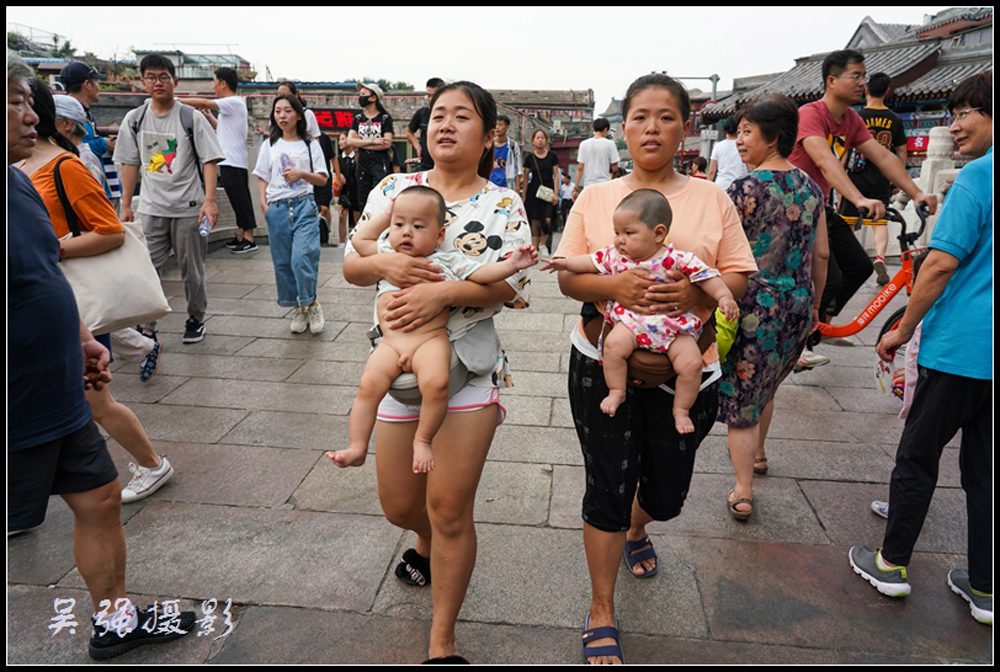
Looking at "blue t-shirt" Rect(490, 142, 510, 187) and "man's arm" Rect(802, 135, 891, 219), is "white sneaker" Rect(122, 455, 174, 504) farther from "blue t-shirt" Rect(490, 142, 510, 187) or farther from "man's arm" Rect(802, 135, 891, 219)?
"blue t-shirt" Rect(490, 142, 510, 187)

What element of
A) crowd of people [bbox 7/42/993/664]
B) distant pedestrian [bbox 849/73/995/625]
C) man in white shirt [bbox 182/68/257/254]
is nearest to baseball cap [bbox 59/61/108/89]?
man in white shirt [bbox 182/68/257/254]

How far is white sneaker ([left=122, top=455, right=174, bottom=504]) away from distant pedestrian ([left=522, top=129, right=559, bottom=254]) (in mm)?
7702

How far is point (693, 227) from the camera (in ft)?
7.23

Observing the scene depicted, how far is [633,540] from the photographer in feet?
9.15

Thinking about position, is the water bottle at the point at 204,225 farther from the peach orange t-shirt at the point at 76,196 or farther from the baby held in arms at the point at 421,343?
the baby held in arms at the point at 421,343

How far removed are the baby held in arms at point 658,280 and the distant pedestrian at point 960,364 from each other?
0.96 meters

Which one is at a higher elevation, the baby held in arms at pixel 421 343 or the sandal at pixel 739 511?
the baby held in arms at pixel 421 343

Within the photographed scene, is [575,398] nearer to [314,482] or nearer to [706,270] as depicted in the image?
[706,270]

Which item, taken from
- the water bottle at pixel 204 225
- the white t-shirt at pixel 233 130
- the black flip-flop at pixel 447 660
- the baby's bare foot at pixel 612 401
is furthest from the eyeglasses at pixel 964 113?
the white t-shirt at pixel 233 130

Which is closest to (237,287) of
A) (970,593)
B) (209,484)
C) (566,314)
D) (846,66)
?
(566,314)

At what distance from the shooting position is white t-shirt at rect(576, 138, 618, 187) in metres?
9.50

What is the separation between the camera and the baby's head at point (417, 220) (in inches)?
81.5

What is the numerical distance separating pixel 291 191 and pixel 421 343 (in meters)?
4.29

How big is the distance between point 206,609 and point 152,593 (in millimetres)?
271
